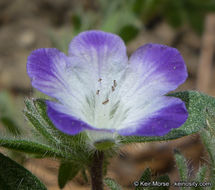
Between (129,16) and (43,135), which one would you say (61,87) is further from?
(129,16)

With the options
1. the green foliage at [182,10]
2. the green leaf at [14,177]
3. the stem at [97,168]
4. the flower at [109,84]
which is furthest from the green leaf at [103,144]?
the green foliage at [182,10]

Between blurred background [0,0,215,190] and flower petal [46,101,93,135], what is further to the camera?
blurred background [0,0,215,190]

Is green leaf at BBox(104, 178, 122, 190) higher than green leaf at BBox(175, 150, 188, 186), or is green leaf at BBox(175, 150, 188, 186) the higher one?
green leaf at BBox(175, 150, 188, 186)

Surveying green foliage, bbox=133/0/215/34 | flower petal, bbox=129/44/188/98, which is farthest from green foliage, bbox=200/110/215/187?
green foliage, bbox=133/0/215/34

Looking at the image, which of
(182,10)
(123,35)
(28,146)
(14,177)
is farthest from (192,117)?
(182,10)

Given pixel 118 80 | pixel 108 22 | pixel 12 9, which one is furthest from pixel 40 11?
pixel 118 80

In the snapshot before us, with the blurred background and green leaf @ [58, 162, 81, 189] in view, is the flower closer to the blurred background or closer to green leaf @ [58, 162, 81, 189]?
green leaf @ [58, 162, 81, 189]

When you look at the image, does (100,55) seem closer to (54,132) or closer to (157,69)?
(157,69)

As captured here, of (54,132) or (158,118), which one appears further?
(54,132)
